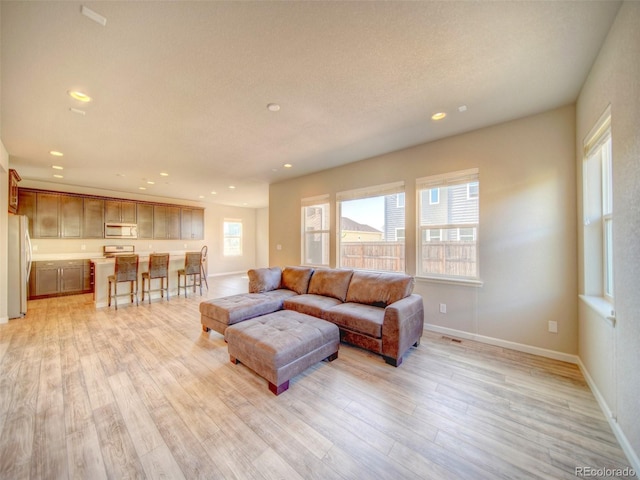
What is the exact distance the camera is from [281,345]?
6.89 ft

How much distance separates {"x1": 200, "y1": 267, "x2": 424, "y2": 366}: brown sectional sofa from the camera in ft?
8.28

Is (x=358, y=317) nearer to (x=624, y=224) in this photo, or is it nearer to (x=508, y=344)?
(x=508, y=344)

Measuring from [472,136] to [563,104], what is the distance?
85 cm

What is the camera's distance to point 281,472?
1.34 meters

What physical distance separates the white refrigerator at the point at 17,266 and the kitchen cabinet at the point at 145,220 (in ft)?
9.67

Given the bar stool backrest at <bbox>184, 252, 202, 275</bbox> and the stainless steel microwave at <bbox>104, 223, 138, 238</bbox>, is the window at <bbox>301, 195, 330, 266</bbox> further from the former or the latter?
the stainless steel microwave at <bbox>104, 223, 138, 238</bbox>

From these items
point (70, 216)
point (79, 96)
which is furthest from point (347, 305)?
point (70, 216)

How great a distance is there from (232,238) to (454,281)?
8204 millimetres

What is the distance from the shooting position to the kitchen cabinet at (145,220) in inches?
278

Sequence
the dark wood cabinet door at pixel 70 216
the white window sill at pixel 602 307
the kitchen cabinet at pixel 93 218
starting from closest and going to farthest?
the white window sill at pixel 602 307, the dark wood cabinet door at pixel 70 216, the kitchen cabinet at pixel 93 218

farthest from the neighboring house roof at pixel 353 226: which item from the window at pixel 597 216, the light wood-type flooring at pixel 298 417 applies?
the window at pixel 597 216

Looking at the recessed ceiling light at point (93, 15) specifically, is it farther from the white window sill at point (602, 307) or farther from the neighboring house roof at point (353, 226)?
the white window sill at point (602, 307)

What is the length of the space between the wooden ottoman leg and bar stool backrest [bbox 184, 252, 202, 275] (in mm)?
4395

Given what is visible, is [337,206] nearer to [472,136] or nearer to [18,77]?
[472,136]
